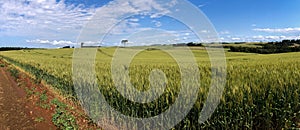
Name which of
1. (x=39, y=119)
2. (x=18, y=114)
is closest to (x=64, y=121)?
(x=39, y=119)

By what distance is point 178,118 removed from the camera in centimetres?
564

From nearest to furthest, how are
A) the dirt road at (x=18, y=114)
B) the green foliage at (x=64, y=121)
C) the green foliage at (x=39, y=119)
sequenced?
1. the green foliage at (x=64, y=121)
2. the dirt road at (x=18, y=114)
3. the green foliage at (x=39, y=119)

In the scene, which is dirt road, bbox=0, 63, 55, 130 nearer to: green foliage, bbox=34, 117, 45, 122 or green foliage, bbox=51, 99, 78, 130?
green foliage, bbox=34, 117, 45, 122

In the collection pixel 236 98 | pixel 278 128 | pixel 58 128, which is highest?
pixel 236 98

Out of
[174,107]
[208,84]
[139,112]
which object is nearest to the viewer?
[174,107]

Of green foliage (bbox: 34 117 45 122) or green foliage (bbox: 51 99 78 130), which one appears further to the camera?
green foliage (bbox: 34 117 45 122)

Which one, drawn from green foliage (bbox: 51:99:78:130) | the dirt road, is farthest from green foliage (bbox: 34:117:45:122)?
green foliage (bbox: 51:99:78:130)

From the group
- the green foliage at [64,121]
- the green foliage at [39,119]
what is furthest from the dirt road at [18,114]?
the green foliage at [64,121]

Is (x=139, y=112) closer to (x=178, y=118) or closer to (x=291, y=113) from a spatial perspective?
(x=178, y=118)

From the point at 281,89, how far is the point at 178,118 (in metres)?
2.20

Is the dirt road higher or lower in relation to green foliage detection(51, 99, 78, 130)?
lower

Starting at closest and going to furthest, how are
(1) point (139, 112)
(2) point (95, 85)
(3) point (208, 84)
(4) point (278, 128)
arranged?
(4) point (278, 128) → (3) point (208, 84) → (1) point (139, 112) → (2) point (95, 85)

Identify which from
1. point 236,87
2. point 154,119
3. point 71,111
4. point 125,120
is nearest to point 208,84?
point 236,87

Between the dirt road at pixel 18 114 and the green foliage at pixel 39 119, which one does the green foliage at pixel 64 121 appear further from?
the green foliage at pixel 39 119
